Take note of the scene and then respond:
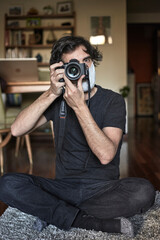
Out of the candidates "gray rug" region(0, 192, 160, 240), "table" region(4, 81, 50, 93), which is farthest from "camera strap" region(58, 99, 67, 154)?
"table" region(4, 81, 50, 93)

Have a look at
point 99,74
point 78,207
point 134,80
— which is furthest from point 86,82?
point 134,80

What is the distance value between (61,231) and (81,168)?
264 mm

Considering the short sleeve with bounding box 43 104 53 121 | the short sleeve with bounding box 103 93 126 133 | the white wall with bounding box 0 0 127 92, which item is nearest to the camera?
the short sleeve with bounding box 103 93 126 133

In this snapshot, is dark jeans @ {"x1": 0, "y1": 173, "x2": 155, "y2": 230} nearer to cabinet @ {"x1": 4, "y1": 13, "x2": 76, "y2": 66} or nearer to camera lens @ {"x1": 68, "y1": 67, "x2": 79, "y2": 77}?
camera lens @ {"x1": 68, "y1": 67, "x2": 79, "y2": 77}

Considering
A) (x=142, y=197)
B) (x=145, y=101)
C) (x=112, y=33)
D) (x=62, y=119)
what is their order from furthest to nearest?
(x=145, y=101) < (x=112, y=33) < (x=62, y=119) < (x=142, y=197)

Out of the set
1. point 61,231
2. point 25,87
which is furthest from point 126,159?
point 61,231

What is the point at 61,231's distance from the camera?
1.20 metres

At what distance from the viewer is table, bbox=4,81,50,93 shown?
2.72m

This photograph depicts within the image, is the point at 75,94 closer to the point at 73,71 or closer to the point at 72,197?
the point at 73,71

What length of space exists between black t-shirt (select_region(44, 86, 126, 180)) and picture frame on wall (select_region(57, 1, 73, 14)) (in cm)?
387

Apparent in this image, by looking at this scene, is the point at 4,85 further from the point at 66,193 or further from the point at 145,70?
the point at 145,70

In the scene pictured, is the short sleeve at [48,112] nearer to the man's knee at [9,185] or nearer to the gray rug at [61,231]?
the man's knee at [9,185]

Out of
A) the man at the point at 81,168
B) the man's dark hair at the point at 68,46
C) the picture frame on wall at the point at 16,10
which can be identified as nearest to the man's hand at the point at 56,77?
the man at the point at 81,168

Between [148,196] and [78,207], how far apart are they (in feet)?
0.97
